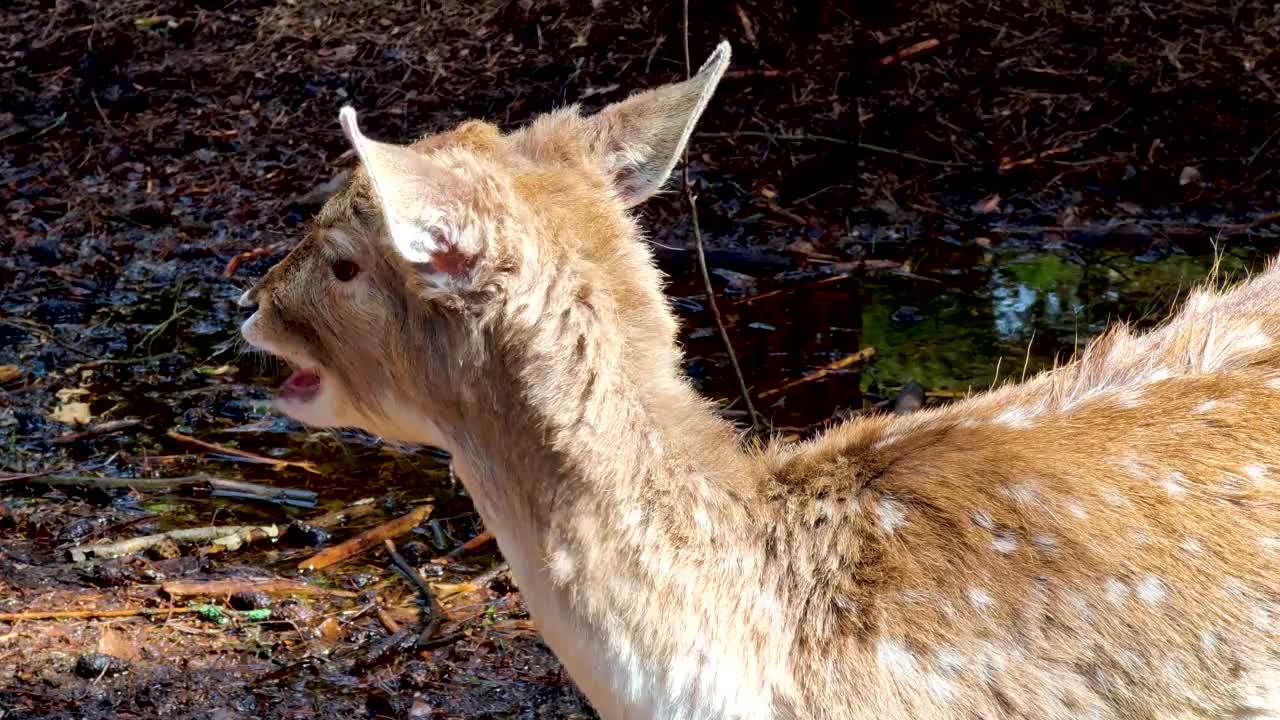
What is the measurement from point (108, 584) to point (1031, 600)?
3.48m

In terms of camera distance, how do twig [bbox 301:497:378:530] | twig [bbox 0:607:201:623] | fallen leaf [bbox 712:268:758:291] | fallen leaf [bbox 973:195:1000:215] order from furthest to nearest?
1. fallen leaf [bbox 973:195:1000:215]
2. fallen leaf [bbox 712:268:758:291]
3. twig [bbox 301:497:378:530]
4. twig [bbox 0:607:201:623]

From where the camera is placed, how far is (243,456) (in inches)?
256

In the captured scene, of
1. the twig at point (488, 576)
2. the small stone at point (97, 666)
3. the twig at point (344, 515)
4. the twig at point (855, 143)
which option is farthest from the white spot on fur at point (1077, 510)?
the twig at point (855, 143)

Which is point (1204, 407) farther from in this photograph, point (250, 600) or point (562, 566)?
point (250, 600)

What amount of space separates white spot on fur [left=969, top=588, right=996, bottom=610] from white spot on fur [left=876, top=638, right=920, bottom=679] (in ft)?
0.57

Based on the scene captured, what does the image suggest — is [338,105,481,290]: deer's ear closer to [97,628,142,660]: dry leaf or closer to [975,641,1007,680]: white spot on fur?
[975,641,1007,680]: white spot on fur

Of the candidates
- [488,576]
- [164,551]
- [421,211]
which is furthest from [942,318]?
[421,211]

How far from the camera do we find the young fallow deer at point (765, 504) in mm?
3238

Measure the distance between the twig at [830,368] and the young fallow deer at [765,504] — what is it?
3.25m

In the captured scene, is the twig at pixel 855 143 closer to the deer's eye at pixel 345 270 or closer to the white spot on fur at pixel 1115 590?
the deer's eye at pixel 345 270

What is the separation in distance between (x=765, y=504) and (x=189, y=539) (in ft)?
9.88

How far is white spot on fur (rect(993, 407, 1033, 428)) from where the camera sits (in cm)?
361

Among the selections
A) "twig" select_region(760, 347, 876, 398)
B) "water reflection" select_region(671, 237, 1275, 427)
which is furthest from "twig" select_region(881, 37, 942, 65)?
"twig" select_region(760, 347, 876, 398)

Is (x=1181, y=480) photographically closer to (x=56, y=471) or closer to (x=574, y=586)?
(x=574, y=586)
